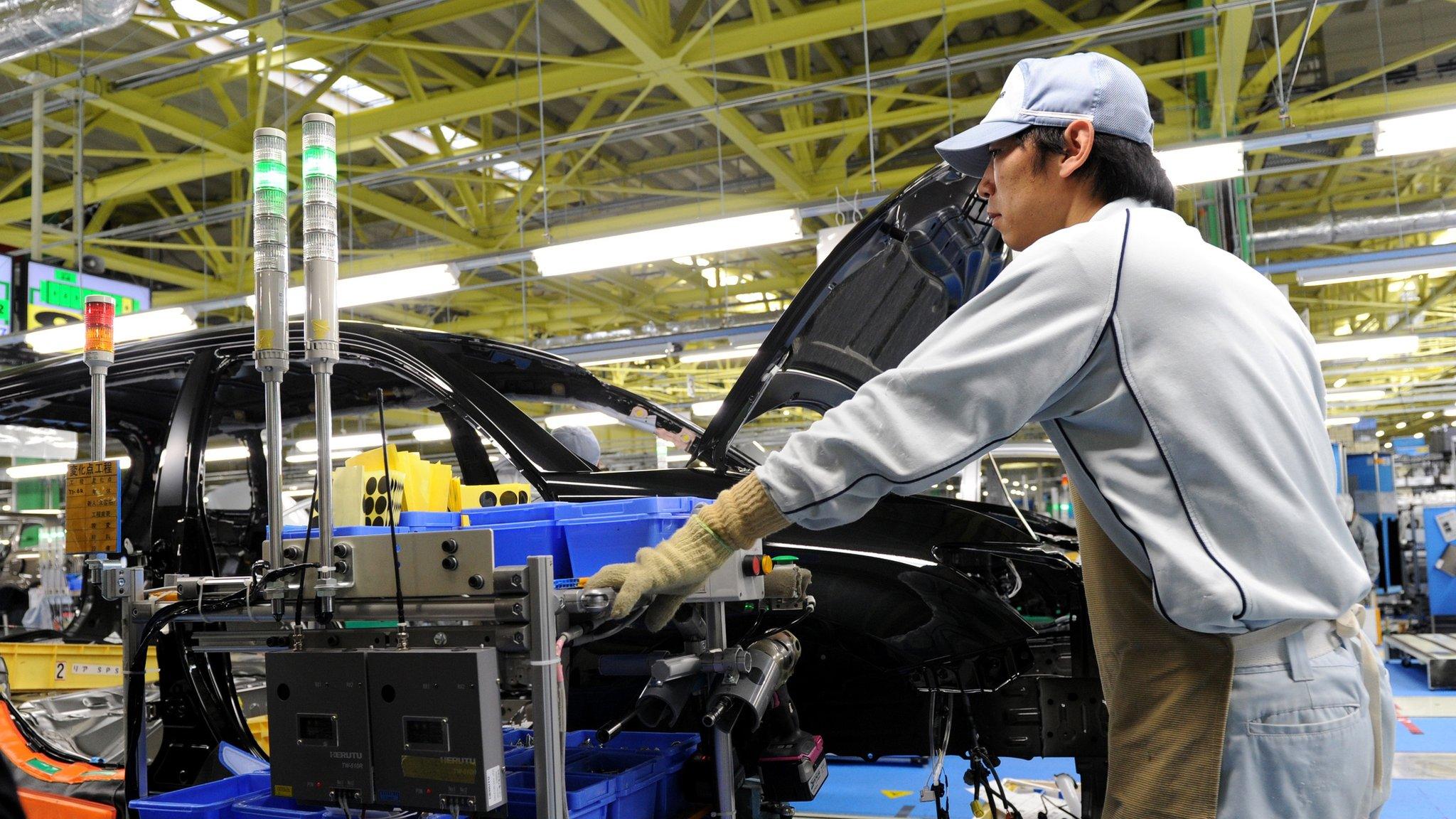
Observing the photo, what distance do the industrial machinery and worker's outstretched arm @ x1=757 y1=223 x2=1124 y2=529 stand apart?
475mm

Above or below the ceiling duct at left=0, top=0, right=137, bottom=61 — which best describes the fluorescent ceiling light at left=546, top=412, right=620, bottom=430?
below

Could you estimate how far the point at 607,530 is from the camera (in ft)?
7.95

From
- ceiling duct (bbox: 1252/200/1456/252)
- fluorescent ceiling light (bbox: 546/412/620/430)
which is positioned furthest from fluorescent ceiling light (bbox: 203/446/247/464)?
ceiling duct (bbox: 1252/200/1456/252)

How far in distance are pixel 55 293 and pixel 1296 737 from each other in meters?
11.1

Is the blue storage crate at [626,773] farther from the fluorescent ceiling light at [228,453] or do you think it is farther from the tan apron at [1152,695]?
the fluorescent ceiling light at [228,453]

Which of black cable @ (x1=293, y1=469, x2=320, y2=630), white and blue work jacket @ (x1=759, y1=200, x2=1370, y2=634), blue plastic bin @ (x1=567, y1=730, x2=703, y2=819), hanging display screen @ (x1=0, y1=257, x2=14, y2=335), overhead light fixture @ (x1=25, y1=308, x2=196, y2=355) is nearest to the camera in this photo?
white and blue work jacket @ (x1=759, y1=200, x2=1370, y2=634)

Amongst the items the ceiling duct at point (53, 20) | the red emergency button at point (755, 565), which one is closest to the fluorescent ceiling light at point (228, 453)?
the red emergency button at point (755, 565)

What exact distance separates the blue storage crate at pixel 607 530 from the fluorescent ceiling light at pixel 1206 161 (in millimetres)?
5747

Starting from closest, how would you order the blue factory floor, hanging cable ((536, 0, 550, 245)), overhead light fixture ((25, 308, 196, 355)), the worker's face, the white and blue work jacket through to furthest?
the white and blue work jacket → the worker's face → the blue factory floor → hanging cable ((536, 0, 550, 245)) → overhead light fixture ((25, 308, 196, 355))

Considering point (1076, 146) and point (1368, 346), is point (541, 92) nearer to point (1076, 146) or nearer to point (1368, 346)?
point (1076, 146)

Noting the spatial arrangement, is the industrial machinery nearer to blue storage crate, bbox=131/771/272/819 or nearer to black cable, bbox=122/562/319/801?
black cable, bbox=122/562/319/801

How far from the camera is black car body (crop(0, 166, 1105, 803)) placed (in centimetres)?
335

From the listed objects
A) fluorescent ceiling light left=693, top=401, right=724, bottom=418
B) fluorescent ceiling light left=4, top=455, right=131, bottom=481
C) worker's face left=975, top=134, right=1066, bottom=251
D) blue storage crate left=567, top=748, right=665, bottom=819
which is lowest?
blue storage crate left=567, top=748, right=665, bottom=819

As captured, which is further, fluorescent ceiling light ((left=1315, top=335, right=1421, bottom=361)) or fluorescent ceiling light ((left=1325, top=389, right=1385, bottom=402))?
fluorescent ceiling light ((left=1325, top=389, right=1385, bottom=402))
